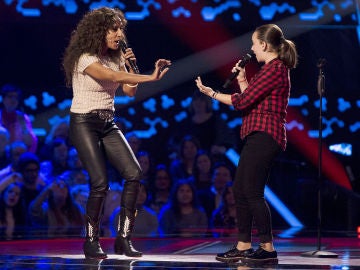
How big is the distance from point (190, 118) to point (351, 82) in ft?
7.87

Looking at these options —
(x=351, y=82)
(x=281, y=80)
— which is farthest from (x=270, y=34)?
(x=351, y=82)

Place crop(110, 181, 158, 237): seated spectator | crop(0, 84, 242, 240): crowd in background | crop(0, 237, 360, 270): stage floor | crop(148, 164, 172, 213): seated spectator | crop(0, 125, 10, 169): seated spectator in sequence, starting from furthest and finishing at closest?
crop(0, 125, 10, 169): seated spectator → crop(148, 164, 172, 213): seated spectator → crop(0, 84, 242, 240): crowd in background → crop(110, 181, 158, 237): seated spectator → crop(0, 237, 360, 270): stage floor

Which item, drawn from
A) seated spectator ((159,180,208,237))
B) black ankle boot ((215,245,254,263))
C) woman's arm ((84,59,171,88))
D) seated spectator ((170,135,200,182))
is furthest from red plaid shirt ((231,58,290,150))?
seated spectator ((170,135,200,182))

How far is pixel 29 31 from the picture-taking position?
32.3 ft

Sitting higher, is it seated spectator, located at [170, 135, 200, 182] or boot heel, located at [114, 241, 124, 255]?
seated spectator, located at [170, 135, 200, 182]

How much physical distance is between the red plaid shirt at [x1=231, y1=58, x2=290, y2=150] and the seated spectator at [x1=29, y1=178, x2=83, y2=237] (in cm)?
311

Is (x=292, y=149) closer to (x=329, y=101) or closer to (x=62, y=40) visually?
(x=329, y=101)

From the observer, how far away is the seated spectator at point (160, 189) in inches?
304

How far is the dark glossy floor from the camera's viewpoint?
4.09m

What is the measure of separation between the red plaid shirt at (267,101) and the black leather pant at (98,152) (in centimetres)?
68

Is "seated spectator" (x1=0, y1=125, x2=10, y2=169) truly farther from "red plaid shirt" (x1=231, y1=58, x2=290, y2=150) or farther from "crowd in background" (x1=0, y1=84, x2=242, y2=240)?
"red plaid shirt" (x1=231, y1=58, x2=290, y2=150)

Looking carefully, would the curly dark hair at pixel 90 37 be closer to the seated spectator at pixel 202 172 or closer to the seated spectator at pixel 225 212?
the seated spectator at pixel 225 212

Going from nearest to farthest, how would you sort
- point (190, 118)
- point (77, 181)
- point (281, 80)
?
1. point (281, 80)
2. point (77, 181)
3. point (190, 118)

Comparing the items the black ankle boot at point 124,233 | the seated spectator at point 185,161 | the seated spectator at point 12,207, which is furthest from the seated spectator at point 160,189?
the black ankle boot at point 124,233
